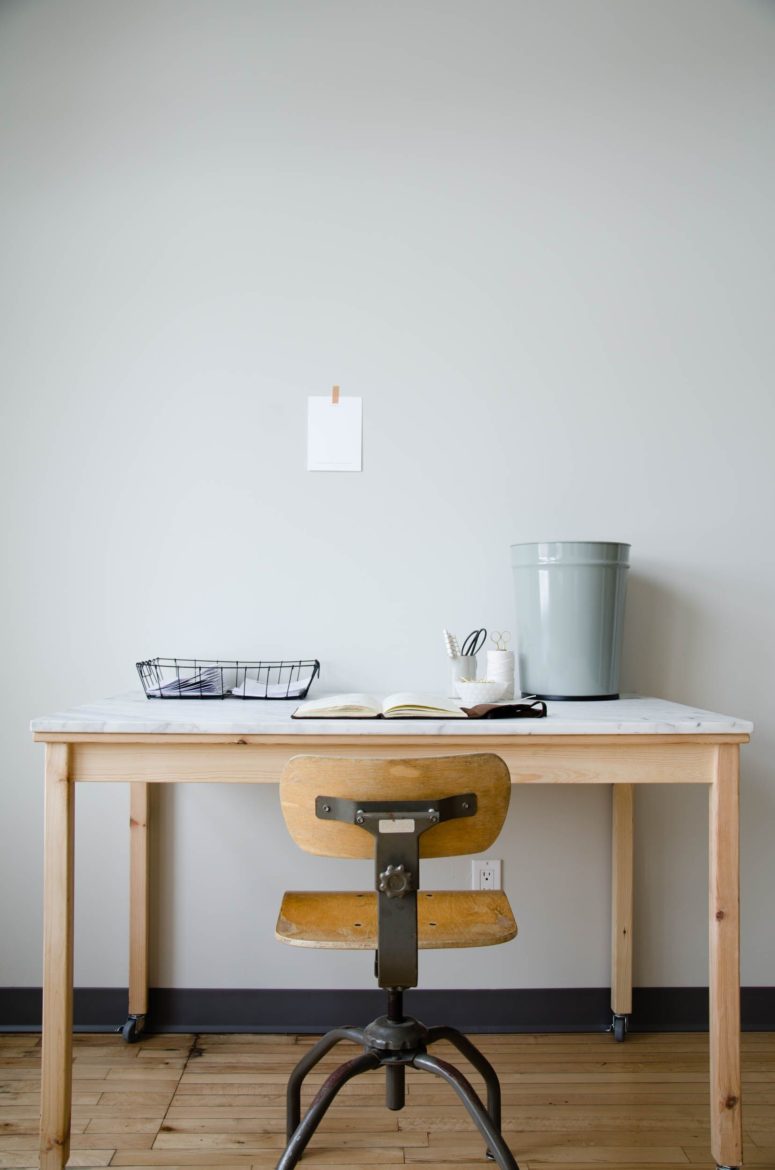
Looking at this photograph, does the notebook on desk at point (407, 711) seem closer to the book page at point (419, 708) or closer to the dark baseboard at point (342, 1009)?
the book page at point (419, 708)

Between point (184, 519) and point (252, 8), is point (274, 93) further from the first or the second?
point (184, 519)

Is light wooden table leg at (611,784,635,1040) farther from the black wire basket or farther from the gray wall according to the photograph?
the black wire basket

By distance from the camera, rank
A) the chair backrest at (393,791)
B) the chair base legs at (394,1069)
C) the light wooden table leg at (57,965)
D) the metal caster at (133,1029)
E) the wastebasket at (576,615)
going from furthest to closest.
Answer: the metal caster at (133,1029)
the wastebasket at (576,615)
the light wooden table leg at (57,965)
the chair base legs at (394,1069)
the chair backrest at (393,791)

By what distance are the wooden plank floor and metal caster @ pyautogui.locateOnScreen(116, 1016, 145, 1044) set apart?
0.02 meters

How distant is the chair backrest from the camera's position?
1243 millimetres

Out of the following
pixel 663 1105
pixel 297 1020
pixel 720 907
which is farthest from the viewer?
pixel 297 1020

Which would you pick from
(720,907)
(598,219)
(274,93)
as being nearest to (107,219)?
(274,93)

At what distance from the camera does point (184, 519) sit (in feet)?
7.05

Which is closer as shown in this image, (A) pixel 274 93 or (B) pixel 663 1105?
(B) pixel 663 1105

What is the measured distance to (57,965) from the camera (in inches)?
59.9

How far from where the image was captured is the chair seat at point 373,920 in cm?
133

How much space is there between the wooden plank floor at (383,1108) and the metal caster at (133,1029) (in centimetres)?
2

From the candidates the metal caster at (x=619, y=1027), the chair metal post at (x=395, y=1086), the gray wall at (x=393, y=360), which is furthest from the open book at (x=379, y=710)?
the metal caster at (x=619, y=1027)

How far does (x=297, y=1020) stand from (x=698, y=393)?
190cm
